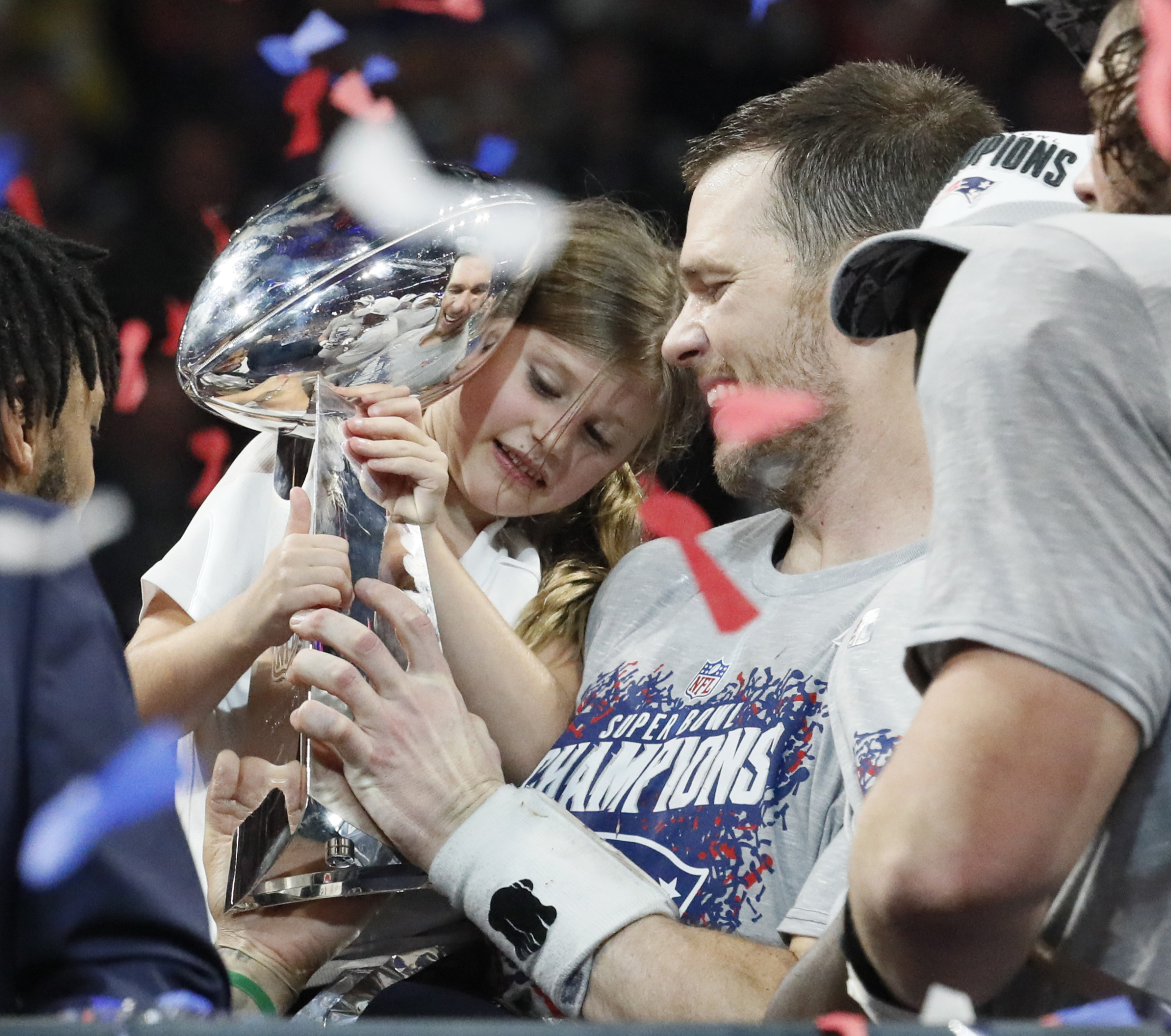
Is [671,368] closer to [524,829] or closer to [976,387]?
[524,829]

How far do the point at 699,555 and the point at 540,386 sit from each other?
0.23 m

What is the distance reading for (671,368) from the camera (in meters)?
1.35

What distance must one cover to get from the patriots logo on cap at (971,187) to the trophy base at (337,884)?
68cm

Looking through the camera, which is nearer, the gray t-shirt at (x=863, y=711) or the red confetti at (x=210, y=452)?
the gray t-shirt at (x=863, y=711)

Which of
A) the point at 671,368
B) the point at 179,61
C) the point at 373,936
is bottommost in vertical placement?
the point at 373,936

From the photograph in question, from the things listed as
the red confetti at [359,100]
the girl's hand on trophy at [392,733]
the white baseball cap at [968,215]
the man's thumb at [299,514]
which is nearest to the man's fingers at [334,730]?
the girl's hand on trophy at [392,733]

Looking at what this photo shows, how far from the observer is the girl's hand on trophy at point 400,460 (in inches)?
43.8

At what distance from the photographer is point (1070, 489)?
53 cm

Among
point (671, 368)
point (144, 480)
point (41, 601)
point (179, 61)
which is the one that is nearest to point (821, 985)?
point (41, 601)

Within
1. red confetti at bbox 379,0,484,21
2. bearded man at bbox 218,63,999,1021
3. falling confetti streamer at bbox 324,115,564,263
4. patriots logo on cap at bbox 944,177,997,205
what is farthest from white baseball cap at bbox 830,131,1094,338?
red confetti at bbox 379,0,484,21

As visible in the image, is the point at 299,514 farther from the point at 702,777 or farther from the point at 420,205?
the point at 702,777

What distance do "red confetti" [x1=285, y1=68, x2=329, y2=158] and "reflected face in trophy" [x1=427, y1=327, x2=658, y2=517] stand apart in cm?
40

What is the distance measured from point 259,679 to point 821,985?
66 centimetres

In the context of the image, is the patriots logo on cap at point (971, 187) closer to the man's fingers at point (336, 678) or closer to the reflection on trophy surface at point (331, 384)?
the reflection on trophy surface at point (331, 384)
